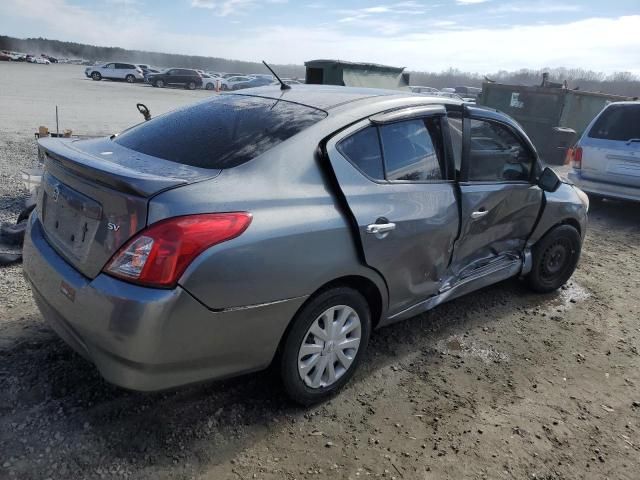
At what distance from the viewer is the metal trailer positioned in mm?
12680

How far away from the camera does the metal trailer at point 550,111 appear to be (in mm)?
12680

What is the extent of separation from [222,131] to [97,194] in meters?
0.78

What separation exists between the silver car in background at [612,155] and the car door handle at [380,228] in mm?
5744

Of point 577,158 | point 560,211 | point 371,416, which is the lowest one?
point 371,416

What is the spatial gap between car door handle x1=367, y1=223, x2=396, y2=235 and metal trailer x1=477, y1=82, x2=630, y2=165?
11444 mm

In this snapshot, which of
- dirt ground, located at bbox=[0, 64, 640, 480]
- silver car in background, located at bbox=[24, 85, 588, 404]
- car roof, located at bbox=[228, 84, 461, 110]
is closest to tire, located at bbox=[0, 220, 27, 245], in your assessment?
dirt ground, located at bbox=[0, 64, 640, 480]

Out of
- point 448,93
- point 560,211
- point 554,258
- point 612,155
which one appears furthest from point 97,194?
point 448,93

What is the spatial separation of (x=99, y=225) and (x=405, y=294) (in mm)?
1760

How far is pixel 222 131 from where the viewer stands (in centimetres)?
276

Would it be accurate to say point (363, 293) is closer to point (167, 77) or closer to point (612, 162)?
point (612, 162)

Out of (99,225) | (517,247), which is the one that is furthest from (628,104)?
(99,225)

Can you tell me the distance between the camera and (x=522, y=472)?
97.3 inches

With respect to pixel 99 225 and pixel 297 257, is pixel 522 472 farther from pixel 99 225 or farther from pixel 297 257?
pixel 99 225

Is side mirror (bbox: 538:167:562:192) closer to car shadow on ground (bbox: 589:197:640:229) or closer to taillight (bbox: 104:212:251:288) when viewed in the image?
taillight (bbox: 104:212:251:288)
